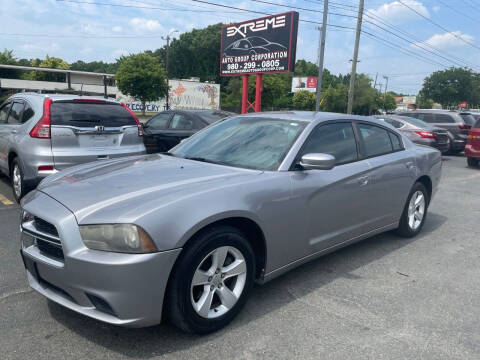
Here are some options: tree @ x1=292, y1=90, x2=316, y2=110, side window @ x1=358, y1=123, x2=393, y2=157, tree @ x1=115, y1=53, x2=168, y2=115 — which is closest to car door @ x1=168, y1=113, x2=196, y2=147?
side window @ x1=358, y1=123, x2=393, y2=157

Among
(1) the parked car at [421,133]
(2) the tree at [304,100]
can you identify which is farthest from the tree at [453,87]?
(1) the parked car at [421,133]

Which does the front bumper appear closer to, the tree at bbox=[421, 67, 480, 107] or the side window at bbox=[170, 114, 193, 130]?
the side window at bbox=[170, 114, 193, 130]

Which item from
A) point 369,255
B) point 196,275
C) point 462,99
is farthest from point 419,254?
point 462,99

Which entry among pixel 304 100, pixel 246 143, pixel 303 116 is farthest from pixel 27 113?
pixel 304 100

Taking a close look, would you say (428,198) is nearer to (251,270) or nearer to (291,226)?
(291,226)

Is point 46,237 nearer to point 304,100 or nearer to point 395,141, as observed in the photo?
point 395,141

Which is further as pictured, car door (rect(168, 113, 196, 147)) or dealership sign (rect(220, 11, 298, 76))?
dealership sign (rect(220, 11, 298, 76))

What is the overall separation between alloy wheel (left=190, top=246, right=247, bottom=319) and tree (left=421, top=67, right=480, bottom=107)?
249 ft

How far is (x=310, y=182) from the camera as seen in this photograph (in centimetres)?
331

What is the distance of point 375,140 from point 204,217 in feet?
8.71

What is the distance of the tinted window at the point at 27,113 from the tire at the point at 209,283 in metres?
4.26

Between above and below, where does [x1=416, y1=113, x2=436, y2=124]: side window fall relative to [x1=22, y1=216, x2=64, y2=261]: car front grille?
above

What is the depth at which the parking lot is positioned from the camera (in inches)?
99.5

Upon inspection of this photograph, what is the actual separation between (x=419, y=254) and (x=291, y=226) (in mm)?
2148
